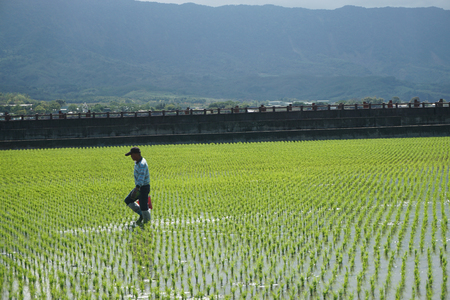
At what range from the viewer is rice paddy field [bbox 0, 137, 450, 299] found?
6.23m

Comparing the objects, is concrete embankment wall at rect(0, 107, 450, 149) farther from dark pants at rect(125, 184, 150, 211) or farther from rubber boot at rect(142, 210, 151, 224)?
dark pants at rect(125, 184, 150, 211)

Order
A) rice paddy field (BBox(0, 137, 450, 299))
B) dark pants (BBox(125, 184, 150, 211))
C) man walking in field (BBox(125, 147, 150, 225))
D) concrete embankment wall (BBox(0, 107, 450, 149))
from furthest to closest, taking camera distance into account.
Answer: concrete embankment wall (BBox(0, 107, 450, 149))
dark pants (BBox(125, 184, 150, 211))
man walking in field (BBox(125, 147, 150, 225))
rice paddy field (BBox(0, 137, 450, 299))

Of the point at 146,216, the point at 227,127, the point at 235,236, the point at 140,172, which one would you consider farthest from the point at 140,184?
the point at 227,127

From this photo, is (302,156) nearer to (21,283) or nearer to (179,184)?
(179,184)

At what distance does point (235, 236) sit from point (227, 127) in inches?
1005

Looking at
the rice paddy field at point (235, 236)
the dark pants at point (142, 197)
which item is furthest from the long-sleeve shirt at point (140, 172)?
the rice paddy field at point (235, 236)

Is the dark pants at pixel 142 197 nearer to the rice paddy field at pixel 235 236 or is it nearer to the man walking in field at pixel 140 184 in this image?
the man walking in field at pixel 140 184

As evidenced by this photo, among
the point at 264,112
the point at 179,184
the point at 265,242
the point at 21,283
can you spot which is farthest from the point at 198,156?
the point at 21,283

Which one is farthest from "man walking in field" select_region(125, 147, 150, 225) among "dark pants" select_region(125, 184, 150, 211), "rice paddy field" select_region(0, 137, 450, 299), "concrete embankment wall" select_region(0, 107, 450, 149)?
"concrete embankment wall" select_region(0, 107, 450, 149)

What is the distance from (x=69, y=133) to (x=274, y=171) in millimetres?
20823

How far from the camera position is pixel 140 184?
912 cm

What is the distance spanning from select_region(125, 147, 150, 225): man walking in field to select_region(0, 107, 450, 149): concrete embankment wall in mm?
23126

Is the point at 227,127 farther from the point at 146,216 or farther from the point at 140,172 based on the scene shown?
the point at 140,172

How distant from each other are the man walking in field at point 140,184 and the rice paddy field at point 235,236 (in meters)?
0.40
